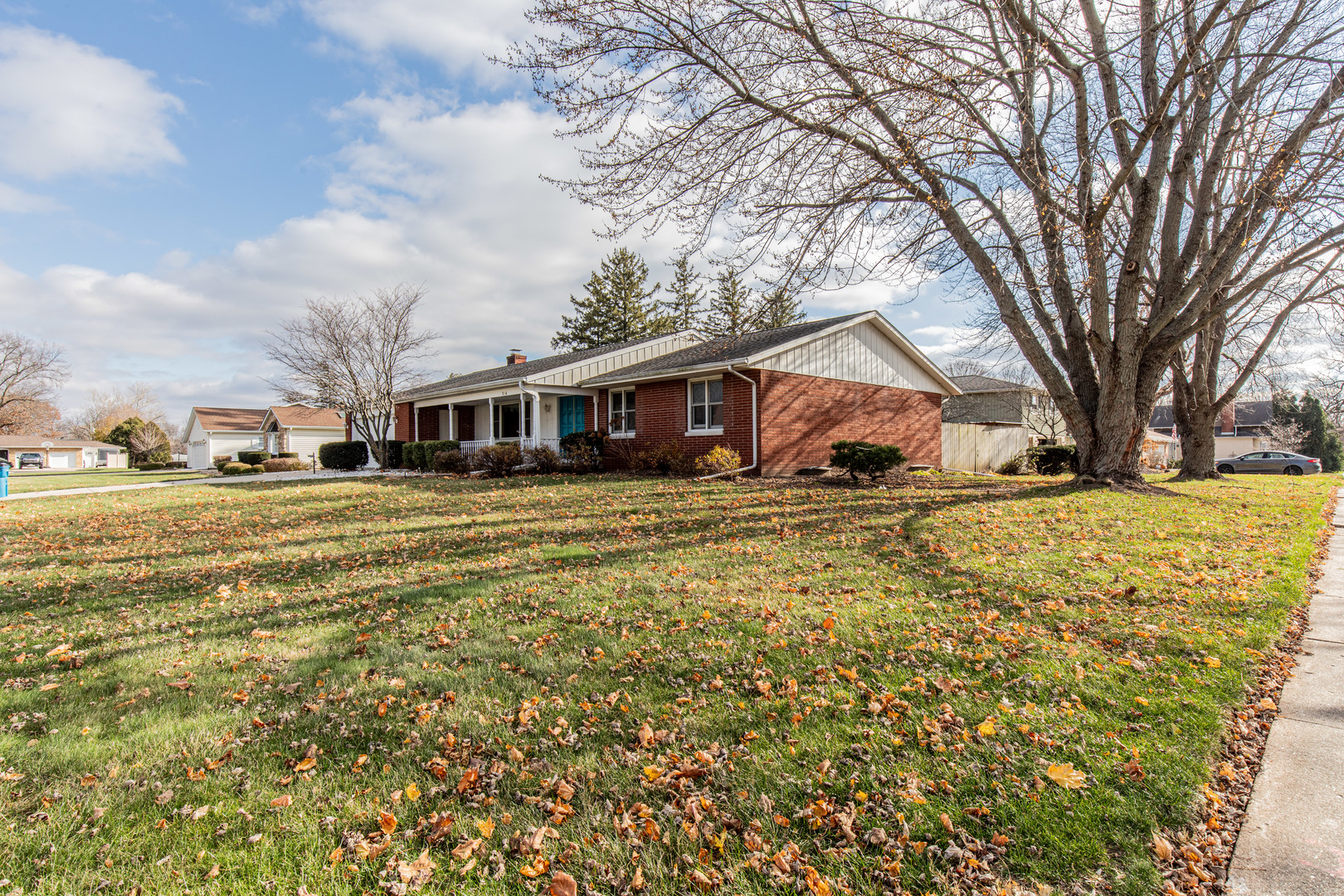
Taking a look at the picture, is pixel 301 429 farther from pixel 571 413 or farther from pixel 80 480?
pixel 571 413

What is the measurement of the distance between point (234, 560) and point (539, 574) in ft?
13.1

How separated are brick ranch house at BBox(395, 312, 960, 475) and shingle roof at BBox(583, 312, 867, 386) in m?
0.07

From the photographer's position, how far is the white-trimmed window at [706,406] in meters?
17.0

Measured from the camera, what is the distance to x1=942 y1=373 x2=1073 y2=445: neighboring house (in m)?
31.3

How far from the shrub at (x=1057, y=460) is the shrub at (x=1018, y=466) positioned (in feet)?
10.2

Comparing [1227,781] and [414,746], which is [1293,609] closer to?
[1227,781]

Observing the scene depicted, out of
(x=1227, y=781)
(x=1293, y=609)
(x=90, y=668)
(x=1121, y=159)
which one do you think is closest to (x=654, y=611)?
(x=1227, y=781)

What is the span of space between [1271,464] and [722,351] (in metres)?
30.0

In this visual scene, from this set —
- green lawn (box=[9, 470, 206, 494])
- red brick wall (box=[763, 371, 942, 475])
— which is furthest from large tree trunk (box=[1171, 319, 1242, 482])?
green lawn (box=[9, 470, 206, 494])

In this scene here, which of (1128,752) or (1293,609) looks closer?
(1128,752)

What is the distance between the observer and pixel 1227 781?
8.76 ft

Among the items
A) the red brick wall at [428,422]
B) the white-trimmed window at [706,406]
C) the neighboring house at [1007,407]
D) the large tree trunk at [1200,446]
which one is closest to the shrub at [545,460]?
the white-trimmed window at [706,406]

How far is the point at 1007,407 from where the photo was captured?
33.6 metres

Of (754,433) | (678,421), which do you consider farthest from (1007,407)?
(678,421)
